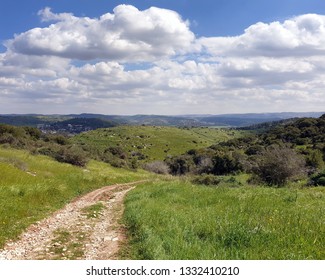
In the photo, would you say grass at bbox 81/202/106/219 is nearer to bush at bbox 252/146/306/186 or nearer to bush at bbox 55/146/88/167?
bush at bbox 252/146/306/186

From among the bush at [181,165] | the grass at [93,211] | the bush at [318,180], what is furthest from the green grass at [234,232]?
the bush at [181,165]

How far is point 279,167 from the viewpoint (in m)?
32.5

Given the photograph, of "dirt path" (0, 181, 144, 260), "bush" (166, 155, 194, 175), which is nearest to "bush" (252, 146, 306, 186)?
"dirt path" (0, 181, 144, 260)

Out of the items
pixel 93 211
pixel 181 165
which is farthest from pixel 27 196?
pixel 181 165

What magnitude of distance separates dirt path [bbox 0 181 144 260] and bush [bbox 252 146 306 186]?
1997cm

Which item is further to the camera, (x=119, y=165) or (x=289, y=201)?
(x=119, y=165)

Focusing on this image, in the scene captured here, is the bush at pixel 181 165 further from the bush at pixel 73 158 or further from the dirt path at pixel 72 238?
the dirt path at pixel 72 238

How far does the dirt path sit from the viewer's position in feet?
32.2

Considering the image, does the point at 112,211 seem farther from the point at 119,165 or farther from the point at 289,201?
the point at 119,165

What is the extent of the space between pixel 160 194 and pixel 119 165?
162 ft

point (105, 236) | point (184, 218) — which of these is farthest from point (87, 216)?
point (184, 218)

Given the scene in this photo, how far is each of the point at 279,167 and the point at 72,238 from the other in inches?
998

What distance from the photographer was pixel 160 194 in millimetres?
20844

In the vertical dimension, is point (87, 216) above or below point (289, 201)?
below
